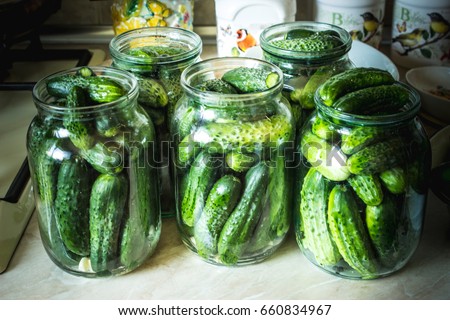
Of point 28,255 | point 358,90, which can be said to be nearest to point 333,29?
point 358,90

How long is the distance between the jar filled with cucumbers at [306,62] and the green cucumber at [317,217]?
112mm

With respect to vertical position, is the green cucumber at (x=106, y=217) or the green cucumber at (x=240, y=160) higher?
the green cucumber at (x=240, y=160)

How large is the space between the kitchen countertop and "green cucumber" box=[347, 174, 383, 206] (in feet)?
0.43

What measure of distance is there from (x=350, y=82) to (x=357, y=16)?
56 cm

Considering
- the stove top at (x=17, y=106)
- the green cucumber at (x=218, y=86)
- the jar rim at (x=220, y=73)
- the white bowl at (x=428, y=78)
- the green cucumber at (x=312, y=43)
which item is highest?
the green cucumber at (x=312, y=43)

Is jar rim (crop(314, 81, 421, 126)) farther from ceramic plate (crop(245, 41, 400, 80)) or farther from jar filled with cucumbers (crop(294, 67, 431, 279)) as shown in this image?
ceramic plate (crop(245, 41, 400, 80))

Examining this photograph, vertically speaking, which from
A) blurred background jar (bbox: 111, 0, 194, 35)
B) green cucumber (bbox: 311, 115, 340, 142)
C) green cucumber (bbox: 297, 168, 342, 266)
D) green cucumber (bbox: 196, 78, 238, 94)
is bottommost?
green cucumber (bbox: 297, 168, 342, 266)

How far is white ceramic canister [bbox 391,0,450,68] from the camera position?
115 cm

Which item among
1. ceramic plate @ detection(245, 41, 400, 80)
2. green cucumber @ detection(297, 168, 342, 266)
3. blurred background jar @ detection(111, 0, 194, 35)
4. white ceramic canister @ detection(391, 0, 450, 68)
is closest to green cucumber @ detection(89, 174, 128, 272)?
green cucumber @ detection(297, 168, 342, 266)

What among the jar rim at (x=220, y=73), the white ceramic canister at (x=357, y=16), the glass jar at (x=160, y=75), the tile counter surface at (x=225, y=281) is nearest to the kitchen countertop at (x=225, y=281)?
the tile counter surface at (x=225, y=281)

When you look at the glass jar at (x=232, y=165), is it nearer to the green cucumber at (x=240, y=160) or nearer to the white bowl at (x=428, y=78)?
the green cucumber at (x=240, y=160)

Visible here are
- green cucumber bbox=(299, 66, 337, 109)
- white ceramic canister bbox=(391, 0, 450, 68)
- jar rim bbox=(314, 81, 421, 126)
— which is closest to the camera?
jar rim bbox=(314, 81, 421, 126)

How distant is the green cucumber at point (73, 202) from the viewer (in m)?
0.65
